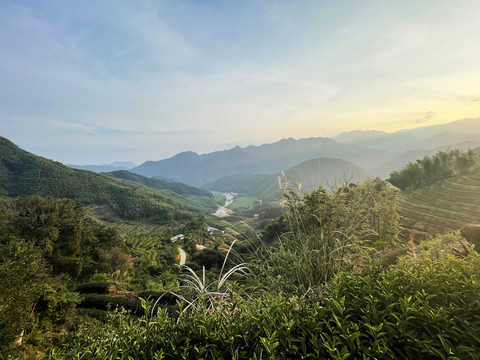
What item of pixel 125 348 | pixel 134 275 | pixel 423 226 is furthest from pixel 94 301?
pixel 423 226

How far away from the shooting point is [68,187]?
8062 cm

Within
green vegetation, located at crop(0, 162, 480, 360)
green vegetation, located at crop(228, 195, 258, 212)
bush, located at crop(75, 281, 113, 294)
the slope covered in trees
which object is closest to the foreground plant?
green vegetation, located at crop(0, 162, 480, 360)

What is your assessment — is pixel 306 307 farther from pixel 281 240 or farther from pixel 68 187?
pixel 68 187

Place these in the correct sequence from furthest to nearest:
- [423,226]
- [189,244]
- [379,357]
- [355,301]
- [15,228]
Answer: [189,244] → [423,226] → [15,228] → [355,301] → [379,357]

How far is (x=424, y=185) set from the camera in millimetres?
34844

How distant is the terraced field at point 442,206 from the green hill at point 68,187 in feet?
240

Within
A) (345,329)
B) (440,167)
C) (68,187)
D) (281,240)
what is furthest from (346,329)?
(68,187)

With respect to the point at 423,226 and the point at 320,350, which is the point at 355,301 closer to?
the point at 320,350

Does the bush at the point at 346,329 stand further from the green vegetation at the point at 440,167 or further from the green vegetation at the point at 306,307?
the green vegetation at the point at 440,167

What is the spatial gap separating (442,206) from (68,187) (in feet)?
346

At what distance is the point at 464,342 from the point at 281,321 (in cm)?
101

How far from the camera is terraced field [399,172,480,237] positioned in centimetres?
2069

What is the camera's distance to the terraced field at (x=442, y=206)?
20.7m

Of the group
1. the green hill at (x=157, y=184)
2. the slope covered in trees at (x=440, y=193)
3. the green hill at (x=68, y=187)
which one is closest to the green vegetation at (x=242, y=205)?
the green hill at (x=68, y=187)
